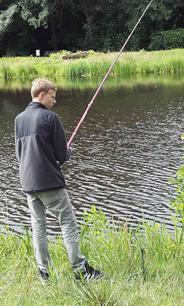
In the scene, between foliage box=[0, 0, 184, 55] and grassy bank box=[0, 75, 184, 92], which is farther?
foliage box=[0, 0, 184, 55]

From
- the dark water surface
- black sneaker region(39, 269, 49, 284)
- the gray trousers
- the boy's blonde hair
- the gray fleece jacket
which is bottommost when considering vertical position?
the dark water surface

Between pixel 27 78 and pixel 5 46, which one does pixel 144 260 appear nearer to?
pixel 27 78

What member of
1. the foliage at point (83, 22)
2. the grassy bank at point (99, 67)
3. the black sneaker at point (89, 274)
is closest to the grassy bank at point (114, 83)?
the grassy bank at point (99, 67)

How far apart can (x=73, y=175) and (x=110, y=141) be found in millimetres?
3542

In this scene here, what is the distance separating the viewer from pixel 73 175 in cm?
1266

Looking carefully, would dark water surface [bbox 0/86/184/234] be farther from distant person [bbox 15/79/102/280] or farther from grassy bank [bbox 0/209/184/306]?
distant person [bbox 15/79/102/280]

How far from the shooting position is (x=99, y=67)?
102 feet

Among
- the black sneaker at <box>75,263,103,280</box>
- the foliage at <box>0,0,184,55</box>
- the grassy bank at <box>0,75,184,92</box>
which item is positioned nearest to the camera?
the black sneaker at <box>75,263,103,280</box>

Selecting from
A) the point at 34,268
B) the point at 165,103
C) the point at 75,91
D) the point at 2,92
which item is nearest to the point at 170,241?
the point at 34,268

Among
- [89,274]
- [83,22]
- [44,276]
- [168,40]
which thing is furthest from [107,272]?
[83,22]

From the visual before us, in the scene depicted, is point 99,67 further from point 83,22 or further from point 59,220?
point 59,220

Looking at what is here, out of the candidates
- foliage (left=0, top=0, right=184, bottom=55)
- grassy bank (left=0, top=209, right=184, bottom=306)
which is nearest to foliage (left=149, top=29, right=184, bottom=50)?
foliage (left=0, top=0, right=184, bottom=55)

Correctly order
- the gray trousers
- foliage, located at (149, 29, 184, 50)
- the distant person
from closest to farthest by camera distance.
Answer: the distant person, the gray trousers, foliage, located at (149, 29, 184, 50)

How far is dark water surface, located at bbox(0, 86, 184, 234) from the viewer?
396 inches
